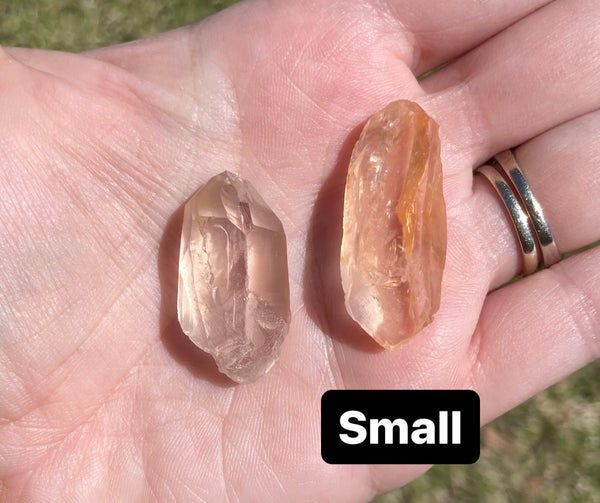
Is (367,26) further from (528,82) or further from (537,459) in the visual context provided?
(537,459)

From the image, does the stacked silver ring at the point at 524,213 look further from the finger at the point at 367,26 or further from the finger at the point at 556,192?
the finger at the point at 367,26

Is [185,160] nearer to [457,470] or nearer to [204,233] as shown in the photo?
[204,233]

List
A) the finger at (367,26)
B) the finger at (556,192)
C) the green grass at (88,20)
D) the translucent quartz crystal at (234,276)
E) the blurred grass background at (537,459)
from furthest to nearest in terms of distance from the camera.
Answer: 1. the green grass at (88,20)
2. the blurred grass background at (537,459)
3. the finger at (556,192)
4. the finger at (367,26)
5. the translucent quartz crystal at (234,276)

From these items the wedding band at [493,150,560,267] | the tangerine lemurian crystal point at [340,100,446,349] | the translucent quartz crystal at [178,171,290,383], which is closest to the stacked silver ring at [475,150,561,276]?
the wedding band at [493,150,560,267]

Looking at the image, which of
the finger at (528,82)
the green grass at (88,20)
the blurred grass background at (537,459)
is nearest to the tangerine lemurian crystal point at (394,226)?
the finger at (528,82)

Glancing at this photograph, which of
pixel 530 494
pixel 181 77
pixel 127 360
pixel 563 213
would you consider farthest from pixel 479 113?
pixel 530 494

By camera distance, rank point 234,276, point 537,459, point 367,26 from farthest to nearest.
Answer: point 537,459 → point 367,26 → point 234,276

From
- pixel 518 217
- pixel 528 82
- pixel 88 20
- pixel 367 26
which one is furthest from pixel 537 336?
pixel 88 20

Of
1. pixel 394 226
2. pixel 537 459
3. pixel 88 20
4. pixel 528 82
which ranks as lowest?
pixel 537 459
